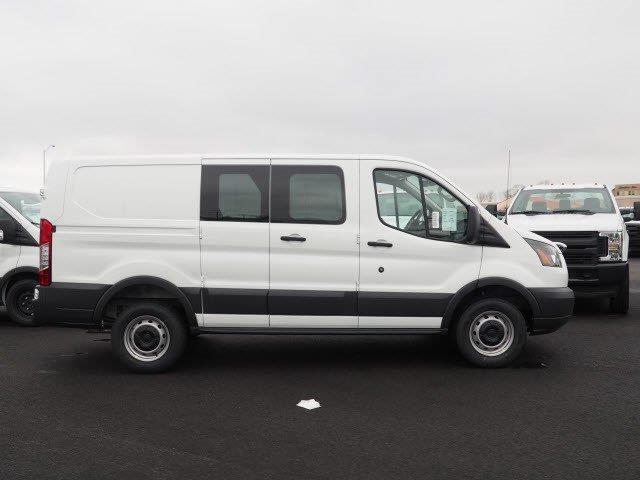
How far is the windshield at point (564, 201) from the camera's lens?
33.2 ft

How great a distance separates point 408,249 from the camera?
5.94 meters

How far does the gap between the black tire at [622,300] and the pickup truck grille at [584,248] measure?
0.60 m

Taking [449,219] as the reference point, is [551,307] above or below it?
below

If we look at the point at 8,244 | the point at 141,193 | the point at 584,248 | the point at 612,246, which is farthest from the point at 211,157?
the point at 612,246

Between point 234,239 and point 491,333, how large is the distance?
2752mm

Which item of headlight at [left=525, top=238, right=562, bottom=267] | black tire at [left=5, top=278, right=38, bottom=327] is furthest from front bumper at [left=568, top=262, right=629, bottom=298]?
black tire at [left=5, top=278, right=38, bottom=327]

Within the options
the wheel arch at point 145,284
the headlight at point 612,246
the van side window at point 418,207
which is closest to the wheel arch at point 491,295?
the van side window at point 418,207

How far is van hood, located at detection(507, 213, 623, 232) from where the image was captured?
9141mm

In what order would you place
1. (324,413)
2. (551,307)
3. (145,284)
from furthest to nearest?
1. (551,307)
2. (145,284)
3. (324,413)

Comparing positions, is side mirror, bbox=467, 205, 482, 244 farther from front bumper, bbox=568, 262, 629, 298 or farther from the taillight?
the taillight

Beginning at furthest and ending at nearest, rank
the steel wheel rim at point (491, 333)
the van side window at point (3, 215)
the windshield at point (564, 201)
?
1. the windshield at point (564, 201)
2. the van side window at point (3, 215)
3. the steel wheel rim at point (491, 333)

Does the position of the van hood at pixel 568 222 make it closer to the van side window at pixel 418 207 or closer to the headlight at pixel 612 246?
the headlight at pixel 612 246

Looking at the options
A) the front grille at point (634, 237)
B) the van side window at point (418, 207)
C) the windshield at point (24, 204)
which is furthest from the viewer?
the front grille at point (634, 237)

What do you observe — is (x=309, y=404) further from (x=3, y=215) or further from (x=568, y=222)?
(x=568, y=222)
